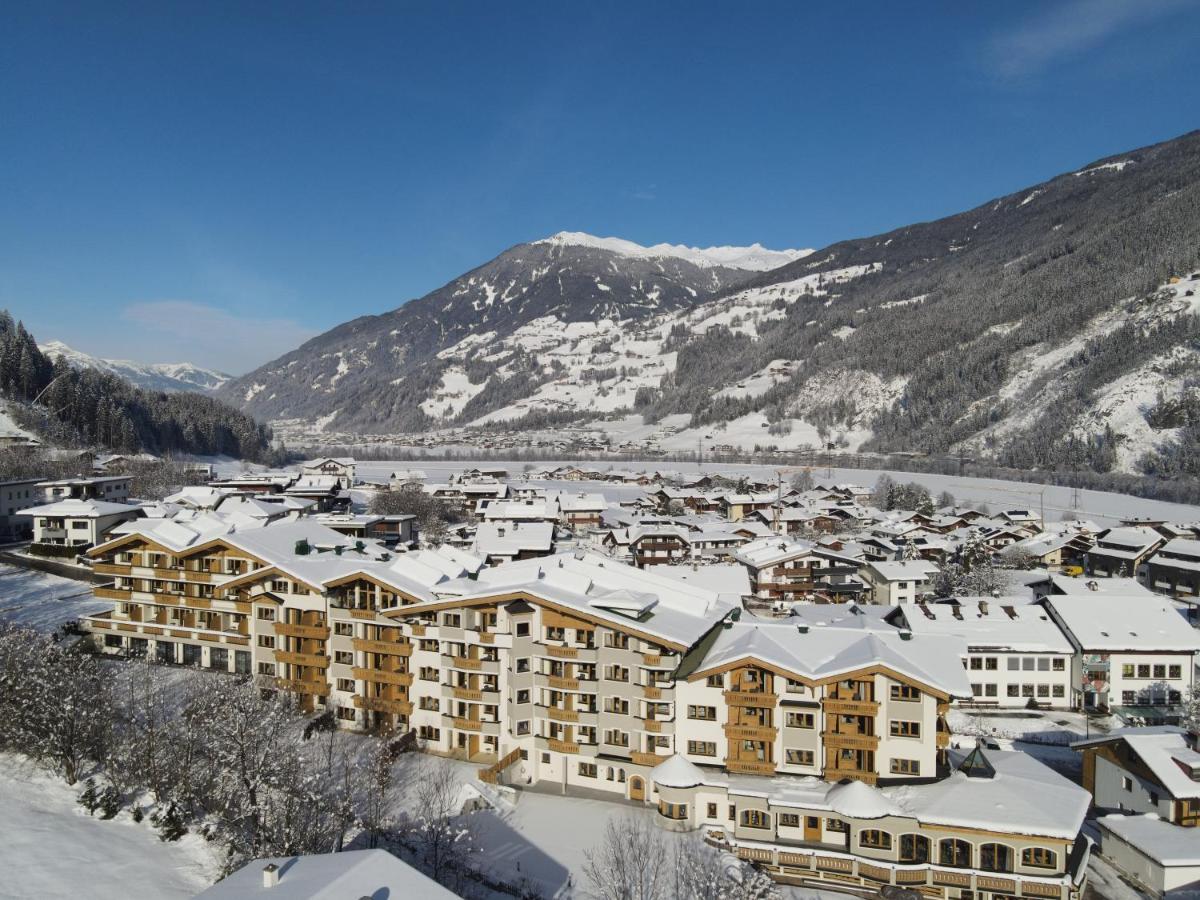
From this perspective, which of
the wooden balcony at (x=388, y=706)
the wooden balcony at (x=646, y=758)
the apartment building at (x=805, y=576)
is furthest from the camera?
the apartment building at (x=805, y=576)

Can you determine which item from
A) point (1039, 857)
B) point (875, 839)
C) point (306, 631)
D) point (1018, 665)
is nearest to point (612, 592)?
point (875, 839)

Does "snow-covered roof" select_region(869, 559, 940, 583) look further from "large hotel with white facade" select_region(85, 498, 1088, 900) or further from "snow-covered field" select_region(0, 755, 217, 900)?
"snow-covered field" select_region(0, 755, 217, 900)

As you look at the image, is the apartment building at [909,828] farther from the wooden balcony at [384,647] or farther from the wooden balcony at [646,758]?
the wooden balcony at [384,647]

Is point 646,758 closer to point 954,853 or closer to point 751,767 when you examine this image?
→ point 751,767

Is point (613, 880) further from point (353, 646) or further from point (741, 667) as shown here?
point (353, 646)

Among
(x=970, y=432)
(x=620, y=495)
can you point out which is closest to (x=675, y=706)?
(x=620, y=495)

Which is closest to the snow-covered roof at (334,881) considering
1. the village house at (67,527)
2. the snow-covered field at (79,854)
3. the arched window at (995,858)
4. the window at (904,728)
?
the snow-covered field at (79,854)
